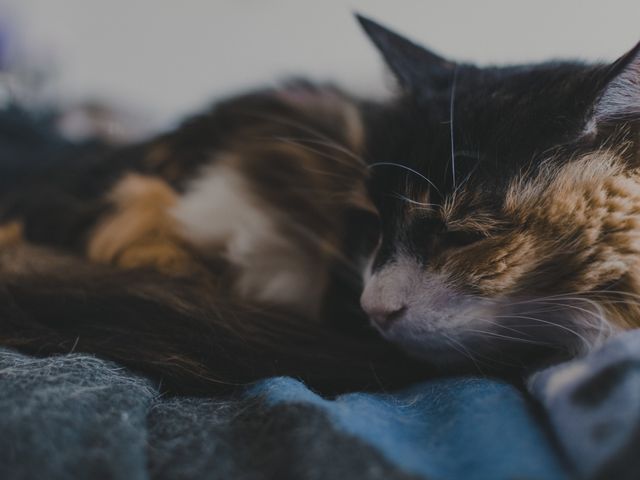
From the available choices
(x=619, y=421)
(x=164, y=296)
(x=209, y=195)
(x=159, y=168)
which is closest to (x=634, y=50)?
(x=619, y=421)

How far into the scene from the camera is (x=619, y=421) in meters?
0.40

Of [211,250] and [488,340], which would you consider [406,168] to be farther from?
[211,250]

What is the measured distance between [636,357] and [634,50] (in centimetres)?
32

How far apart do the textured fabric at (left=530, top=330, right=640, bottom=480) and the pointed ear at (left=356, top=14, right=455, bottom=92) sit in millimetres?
476

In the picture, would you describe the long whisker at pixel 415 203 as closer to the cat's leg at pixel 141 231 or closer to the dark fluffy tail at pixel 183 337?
the dark fluffy tail at pixel 183 337

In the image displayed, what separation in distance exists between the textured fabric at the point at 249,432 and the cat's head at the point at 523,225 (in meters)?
0.13

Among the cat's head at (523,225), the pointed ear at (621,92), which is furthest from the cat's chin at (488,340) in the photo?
the pointed ear at (621,92)

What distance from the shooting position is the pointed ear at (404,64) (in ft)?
2.77

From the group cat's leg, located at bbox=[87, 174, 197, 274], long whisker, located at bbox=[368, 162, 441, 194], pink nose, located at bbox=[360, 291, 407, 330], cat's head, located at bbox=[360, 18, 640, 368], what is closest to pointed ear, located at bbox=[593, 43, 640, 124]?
cat's head, located at bbox=[360, 18, 640, 368]

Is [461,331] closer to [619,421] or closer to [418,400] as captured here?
[418,400]

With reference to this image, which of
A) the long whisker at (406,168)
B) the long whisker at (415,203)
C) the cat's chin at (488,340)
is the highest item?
the long whisker at (406,168)

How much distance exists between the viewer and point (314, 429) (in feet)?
1.49

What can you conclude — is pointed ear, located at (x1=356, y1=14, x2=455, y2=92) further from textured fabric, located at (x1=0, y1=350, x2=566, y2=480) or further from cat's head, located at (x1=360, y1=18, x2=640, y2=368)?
textured fabric, located at (x1=0, y1=350, x2=566, y2=480)

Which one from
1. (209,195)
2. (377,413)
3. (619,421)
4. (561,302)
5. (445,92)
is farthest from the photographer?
(209,195)
